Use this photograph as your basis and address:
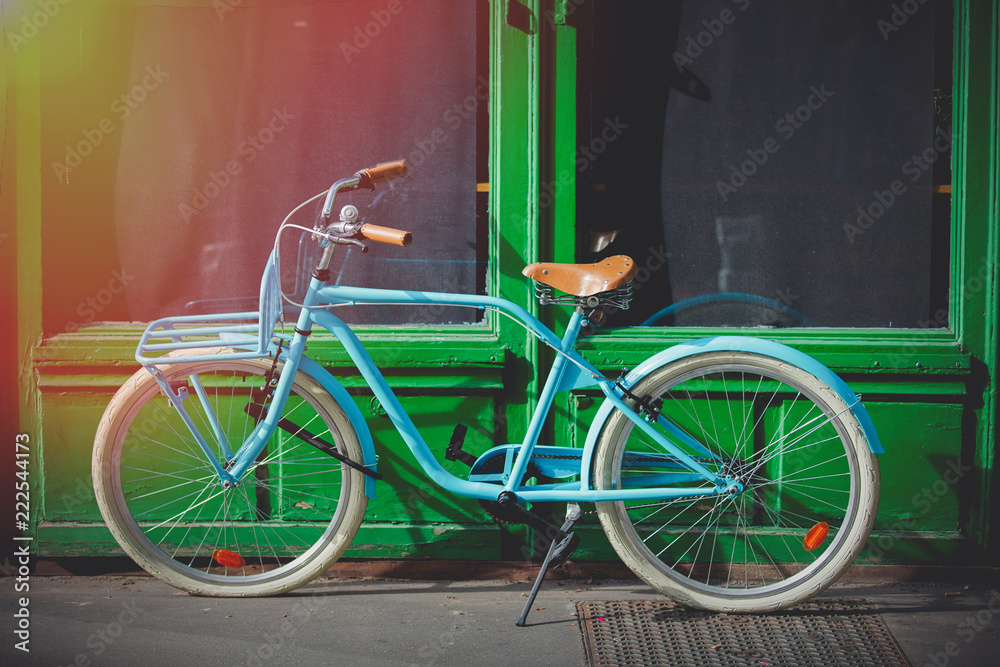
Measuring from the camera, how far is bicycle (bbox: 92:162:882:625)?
294 cm

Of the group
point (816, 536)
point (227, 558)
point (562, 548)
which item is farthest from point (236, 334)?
point (816, 536)

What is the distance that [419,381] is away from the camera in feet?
11.5

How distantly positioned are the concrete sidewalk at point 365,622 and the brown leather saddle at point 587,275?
50.9 inches

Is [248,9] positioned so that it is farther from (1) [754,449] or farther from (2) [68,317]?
(1) [754,449]

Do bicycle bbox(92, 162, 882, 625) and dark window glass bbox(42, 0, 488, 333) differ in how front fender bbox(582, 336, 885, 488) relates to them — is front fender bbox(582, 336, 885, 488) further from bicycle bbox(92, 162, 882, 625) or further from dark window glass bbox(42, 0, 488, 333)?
dark window glass bbox(42, 0, 488, 333)

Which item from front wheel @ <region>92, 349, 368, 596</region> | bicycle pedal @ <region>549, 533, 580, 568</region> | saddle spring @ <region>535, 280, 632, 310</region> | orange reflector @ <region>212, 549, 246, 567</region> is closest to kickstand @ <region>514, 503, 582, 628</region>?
bicycle pedal @ <region>549, 533, 580, 568</region>

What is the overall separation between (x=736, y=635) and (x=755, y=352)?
105 centimetres

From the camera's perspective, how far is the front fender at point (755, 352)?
2896mm

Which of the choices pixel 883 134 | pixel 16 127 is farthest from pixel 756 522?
pixel 16 127

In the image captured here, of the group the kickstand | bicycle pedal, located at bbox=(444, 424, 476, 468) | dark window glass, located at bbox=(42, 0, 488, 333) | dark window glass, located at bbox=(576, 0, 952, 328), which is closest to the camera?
the kickstand

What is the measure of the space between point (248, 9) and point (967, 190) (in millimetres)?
3318

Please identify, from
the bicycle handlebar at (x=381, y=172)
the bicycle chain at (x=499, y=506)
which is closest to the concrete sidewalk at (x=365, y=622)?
the bicycle chain at (x=499, y=506)

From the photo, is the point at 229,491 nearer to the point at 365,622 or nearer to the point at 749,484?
the point at 365,622

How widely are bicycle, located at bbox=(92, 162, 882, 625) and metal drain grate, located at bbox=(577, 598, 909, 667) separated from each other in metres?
0.10
